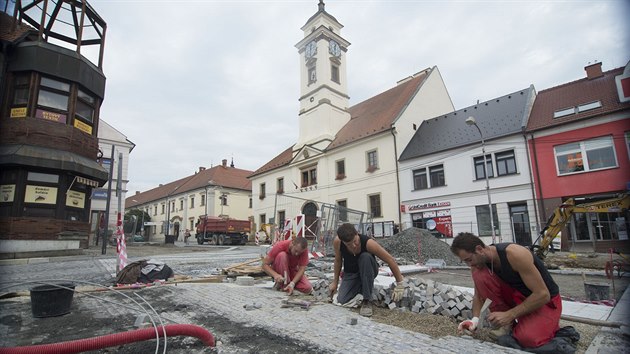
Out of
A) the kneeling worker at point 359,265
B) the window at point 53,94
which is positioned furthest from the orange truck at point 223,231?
the kneeling worker at point 359,265

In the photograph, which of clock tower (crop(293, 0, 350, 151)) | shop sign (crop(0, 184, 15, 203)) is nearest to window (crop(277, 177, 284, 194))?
clock tower (crop(293, 0, 350, 151))

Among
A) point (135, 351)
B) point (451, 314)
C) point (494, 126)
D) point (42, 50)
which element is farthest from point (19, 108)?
A: point (494, 126)

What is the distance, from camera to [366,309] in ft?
13.8

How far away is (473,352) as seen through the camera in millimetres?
2893

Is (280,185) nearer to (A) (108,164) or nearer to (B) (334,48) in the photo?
(B) (334,48)

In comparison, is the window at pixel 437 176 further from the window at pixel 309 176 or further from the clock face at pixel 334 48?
the clock face at pixel 334 48

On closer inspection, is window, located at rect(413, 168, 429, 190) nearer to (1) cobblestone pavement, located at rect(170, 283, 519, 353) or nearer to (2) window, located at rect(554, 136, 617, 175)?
(2) window, located at rect(554, 136, 617, 175)

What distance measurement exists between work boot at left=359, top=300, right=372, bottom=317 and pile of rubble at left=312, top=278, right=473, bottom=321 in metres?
0.15

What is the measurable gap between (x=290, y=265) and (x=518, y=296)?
3.67m

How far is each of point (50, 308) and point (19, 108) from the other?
1206cm

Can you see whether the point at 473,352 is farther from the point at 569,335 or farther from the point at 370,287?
the point at 370,287

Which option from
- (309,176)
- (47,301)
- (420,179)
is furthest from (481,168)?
(47,301)

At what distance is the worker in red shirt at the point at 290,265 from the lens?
5.56 metres

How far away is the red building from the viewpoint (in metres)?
14.5
